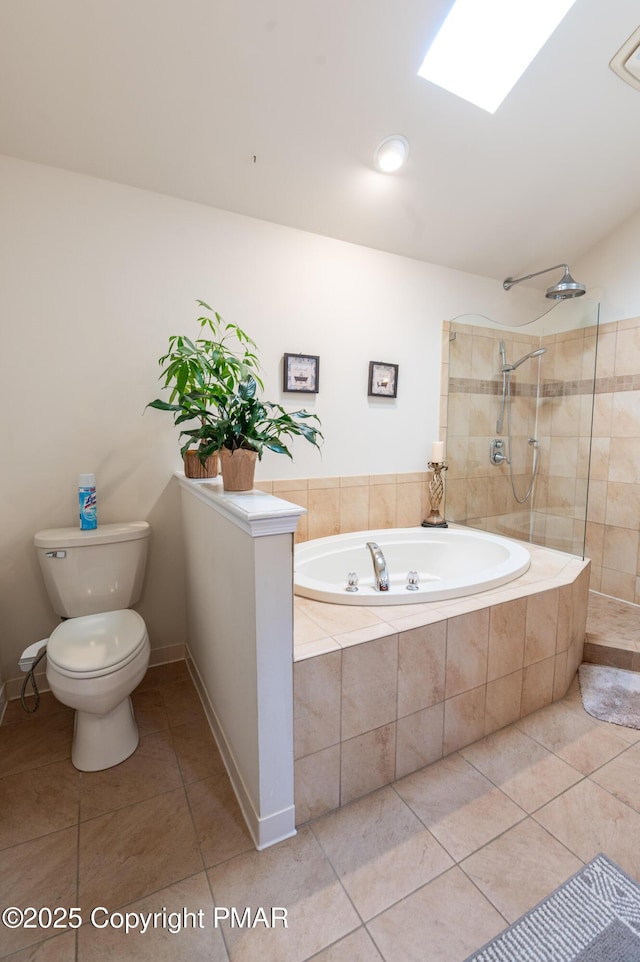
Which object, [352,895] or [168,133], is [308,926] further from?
[168,133]

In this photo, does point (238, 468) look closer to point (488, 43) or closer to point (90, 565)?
point (90, 565)

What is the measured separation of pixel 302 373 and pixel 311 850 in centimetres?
197

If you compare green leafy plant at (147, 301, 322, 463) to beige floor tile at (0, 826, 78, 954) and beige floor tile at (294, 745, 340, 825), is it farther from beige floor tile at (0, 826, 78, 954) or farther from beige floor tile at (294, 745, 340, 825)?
beige floor tile at (0, 826, 78, 954)

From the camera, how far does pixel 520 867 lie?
1.16 meters

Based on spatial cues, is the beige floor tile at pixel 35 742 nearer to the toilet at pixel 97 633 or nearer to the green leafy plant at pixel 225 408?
the toilet at pixel 97 633

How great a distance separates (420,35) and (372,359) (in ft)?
4.36

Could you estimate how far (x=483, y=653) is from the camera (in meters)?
1.57

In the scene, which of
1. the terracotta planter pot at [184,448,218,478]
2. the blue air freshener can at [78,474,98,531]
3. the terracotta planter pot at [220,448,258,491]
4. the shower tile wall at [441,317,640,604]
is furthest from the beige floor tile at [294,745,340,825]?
the shower tile wall at [441,317,640,604]

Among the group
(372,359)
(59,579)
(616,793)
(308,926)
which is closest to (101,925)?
(308,926)

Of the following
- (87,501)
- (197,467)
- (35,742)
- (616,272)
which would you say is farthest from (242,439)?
(616,272)

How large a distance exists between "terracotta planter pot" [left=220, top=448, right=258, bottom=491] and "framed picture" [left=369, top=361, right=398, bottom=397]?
1.29m

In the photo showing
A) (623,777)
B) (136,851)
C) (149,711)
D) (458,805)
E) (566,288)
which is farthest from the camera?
(566,288)

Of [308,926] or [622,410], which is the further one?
[622,410]

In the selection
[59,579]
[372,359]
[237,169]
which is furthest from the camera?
[372,359]
